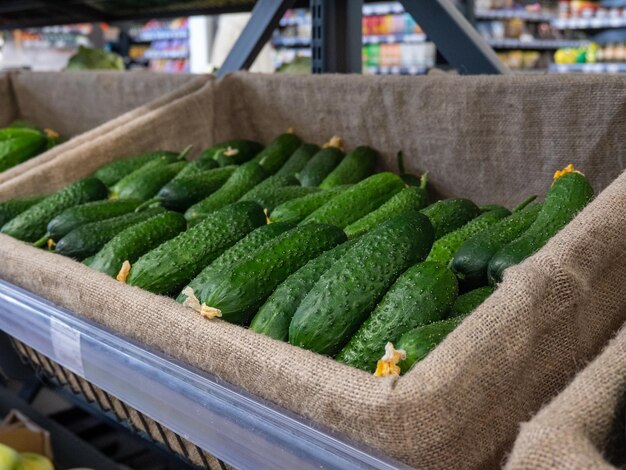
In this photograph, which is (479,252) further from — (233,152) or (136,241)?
(233,152)

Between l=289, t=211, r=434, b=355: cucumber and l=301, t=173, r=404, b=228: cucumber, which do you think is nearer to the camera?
l=289, t=211, r=434, b=355: cucumber

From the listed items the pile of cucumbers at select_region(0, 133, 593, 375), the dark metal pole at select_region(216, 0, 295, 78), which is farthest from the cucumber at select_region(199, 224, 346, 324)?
the dark metal pole at select_region(216, 0, 295, 78)

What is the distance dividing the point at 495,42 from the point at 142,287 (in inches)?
232

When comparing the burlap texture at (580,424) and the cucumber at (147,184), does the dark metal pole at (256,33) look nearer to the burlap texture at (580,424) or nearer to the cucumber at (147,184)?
the cucumber at (147,184)

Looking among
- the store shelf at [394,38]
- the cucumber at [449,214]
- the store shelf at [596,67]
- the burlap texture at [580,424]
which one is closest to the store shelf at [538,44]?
the store shelf at [596,67]

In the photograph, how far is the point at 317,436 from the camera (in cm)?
69

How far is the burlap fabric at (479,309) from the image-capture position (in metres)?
0.67

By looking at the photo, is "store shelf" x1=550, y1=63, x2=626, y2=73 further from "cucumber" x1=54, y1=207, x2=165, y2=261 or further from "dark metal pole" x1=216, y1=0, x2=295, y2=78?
"cucumber" x1=54, y1=207, x2=165, y2=261

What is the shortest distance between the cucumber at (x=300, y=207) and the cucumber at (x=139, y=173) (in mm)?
454

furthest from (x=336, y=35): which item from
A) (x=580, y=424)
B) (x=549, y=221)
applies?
(x=580, y=424)

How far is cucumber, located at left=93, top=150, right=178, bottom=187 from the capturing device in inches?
69.7

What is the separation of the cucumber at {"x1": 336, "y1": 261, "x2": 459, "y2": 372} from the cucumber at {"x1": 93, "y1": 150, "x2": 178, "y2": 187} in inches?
40.4

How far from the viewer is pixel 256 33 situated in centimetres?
209

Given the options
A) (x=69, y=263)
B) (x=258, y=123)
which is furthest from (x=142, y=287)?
(x=258, y=123)
